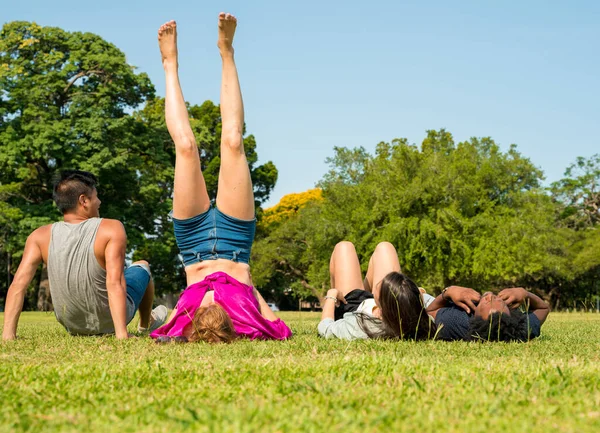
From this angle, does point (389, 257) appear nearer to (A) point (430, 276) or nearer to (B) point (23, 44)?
(A) point (430, 276)

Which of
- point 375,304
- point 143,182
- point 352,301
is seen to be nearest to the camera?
point 375,304

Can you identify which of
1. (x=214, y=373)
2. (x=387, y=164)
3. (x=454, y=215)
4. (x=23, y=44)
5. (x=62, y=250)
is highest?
(x=23, y=44)

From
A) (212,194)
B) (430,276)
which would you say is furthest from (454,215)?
(212,194)

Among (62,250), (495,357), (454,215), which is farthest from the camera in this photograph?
(454,215)

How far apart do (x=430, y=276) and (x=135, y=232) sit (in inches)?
531

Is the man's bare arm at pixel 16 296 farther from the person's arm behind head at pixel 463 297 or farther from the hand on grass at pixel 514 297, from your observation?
the hand on grass at pixel 514 297

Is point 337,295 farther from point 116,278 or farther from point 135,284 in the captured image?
point 116,278

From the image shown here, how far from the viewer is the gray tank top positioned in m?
6.69

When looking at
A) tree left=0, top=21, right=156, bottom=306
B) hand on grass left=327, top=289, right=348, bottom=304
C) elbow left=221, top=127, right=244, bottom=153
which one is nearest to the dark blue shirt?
hand on grass left=327, top=289, right=348, bottom=304

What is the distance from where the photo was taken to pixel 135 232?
3123cm

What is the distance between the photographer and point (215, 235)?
645 centimetres

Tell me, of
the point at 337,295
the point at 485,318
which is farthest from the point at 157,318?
the point at 485,318

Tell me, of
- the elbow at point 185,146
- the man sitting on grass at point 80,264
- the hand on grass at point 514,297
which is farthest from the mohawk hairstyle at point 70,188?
the hand on grass at point 514,297

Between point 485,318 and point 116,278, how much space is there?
A: 338 cm
